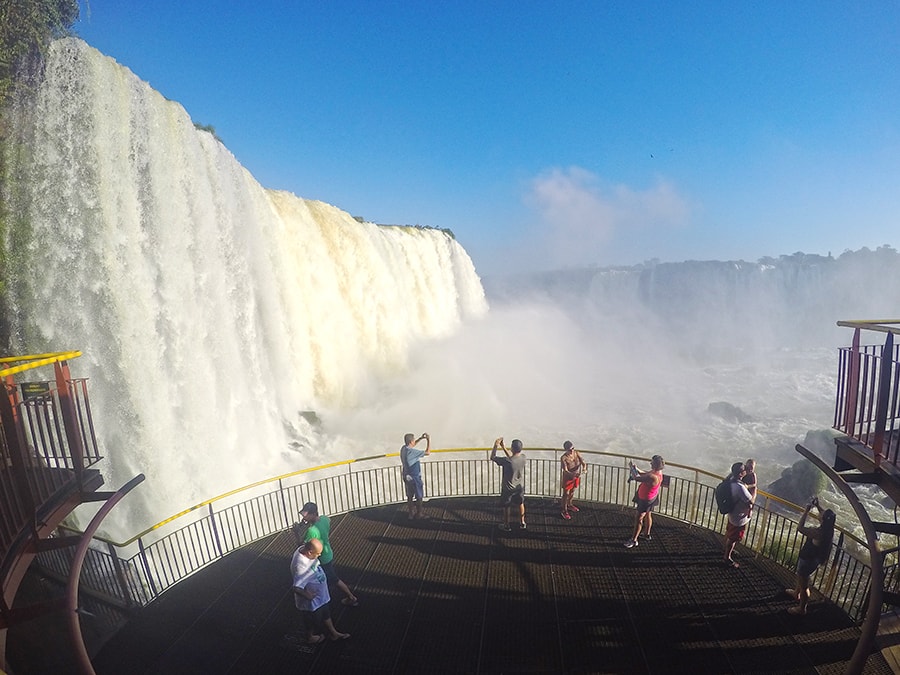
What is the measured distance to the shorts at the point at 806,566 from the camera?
19.5ft

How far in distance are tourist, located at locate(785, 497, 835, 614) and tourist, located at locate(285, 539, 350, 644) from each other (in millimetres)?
5933

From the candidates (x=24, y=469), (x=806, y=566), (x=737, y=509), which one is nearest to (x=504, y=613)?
(x=737, y=509)

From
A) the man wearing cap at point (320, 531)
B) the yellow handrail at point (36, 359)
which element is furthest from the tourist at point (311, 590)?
the yellow handrail at point (36, 359)

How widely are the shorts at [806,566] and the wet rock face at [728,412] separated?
2705 centimetres

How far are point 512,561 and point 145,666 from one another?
200 inches

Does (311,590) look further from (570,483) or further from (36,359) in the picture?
(570,483)

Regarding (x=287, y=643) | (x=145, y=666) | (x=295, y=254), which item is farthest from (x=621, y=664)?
(x=295, y=254)

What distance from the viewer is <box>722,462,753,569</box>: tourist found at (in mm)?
6836

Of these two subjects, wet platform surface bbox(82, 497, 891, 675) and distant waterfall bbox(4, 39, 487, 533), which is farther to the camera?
distant waterfall bbox(4, 39, 487, 533)

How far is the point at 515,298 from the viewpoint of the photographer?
7669cm

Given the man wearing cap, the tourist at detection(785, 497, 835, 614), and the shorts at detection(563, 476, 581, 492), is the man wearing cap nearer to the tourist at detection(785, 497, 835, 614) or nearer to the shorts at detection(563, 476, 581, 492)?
the shorts at detection(563, 476, 581, 492)

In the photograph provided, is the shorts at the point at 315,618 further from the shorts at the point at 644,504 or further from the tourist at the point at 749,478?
the tourist at the point at 749,478

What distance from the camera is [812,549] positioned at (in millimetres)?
5930

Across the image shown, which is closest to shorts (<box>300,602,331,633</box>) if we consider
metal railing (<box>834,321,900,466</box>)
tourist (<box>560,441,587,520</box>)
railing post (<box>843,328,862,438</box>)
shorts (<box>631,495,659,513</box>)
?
tourist (<box>560,441,587,520</box>)
